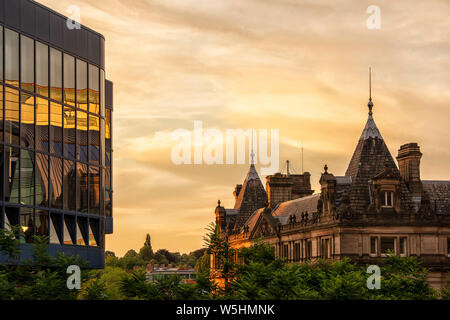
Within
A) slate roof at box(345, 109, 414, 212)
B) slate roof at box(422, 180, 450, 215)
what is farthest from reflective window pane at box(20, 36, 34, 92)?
slate roof at box(422, 180, 450, 215)

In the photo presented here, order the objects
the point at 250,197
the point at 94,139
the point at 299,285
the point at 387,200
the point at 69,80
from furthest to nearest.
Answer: the point at 250,197 < the point at 387,200 < the point at 94,139 < the point at 69,80 < the point at 299,285

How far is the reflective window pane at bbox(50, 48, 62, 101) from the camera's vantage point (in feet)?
185

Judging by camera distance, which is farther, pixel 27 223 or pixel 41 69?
pixel 41 69

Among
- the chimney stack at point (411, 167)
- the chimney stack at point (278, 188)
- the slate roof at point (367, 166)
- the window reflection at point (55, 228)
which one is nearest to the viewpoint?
the window reflection at point (55, 228)

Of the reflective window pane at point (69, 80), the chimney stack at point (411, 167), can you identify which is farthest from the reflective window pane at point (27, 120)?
the chimney stack at point (411, 167)

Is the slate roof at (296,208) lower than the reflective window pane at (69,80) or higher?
lower

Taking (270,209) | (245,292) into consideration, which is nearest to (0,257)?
(245,292)

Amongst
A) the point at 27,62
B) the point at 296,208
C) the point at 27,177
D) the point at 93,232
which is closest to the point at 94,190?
the point at 93,232

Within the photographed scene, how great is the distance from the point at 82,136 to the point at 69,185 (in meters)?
3.91

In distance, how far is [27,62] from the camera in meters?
53.3

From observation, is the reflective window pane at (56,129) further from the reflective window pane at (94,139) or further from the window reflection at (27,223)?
the window reflection at (27,223)

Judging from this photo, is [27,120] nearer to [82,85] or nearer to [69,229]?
[82,85]

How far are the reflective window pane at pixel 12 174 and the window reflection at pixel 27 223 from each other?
111 centimetres

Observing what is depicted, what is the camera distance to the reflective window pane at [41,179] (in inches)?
2132
